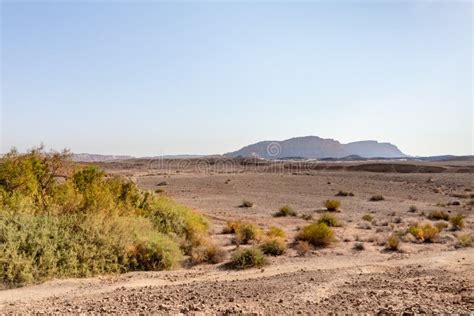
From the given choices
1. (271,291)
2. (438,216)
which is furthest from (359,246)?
(438,216)

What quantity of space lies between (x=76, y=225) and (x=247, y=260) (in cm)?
477

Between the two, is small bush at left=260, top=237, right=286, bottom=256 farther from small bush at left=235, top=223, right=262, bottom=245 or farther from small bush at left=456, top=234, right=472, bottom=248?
small bush at left=456, top=234, right=472, bottom=248

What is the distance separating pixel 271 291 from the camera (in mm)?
9539

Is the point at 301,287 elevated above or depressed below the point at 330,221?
above

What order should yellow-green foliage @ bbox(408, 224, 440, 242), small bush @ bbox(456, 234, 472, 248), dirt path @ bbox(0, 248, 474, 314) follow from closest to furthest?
dirt path @ bbox(0, 248, 474, 314), small bush @ bbox(456, 234, 472, 248), yellow-green foliage @ bbox(408, 224, 440, 242)

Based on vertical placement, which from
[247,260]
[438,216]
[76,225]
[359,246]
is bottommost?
[438,216]

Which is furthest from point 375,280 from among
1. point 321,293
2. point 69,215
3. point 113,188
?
point 113,188

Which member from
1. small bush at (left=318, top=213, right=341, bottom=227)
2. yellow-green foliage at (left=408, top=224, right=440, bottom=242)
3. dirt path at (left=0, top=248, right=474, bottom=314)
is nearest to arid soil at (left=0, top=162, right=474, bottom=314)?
dirt path at (left=0, top=248, right=474, bottom=314)

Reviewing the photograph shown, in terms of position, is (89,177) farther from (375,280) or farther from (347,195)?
(347,195)

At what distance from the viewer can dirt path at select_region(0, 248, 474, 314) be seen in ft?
27.0

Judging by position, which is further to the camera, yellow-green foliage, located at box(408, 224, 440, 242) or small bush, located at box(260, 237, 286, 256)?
yellow-green foliage, located at box(408, 224, 440, 242)

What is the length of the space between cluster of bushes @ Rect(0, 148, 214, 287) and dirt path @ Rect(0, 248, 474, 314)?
668 mm

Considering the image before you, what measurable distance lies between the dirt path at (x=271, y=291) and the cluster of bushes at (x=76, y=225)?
2.19 ft

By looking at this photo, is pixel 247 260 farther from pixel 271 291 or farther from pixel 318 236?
pixel 318 236
